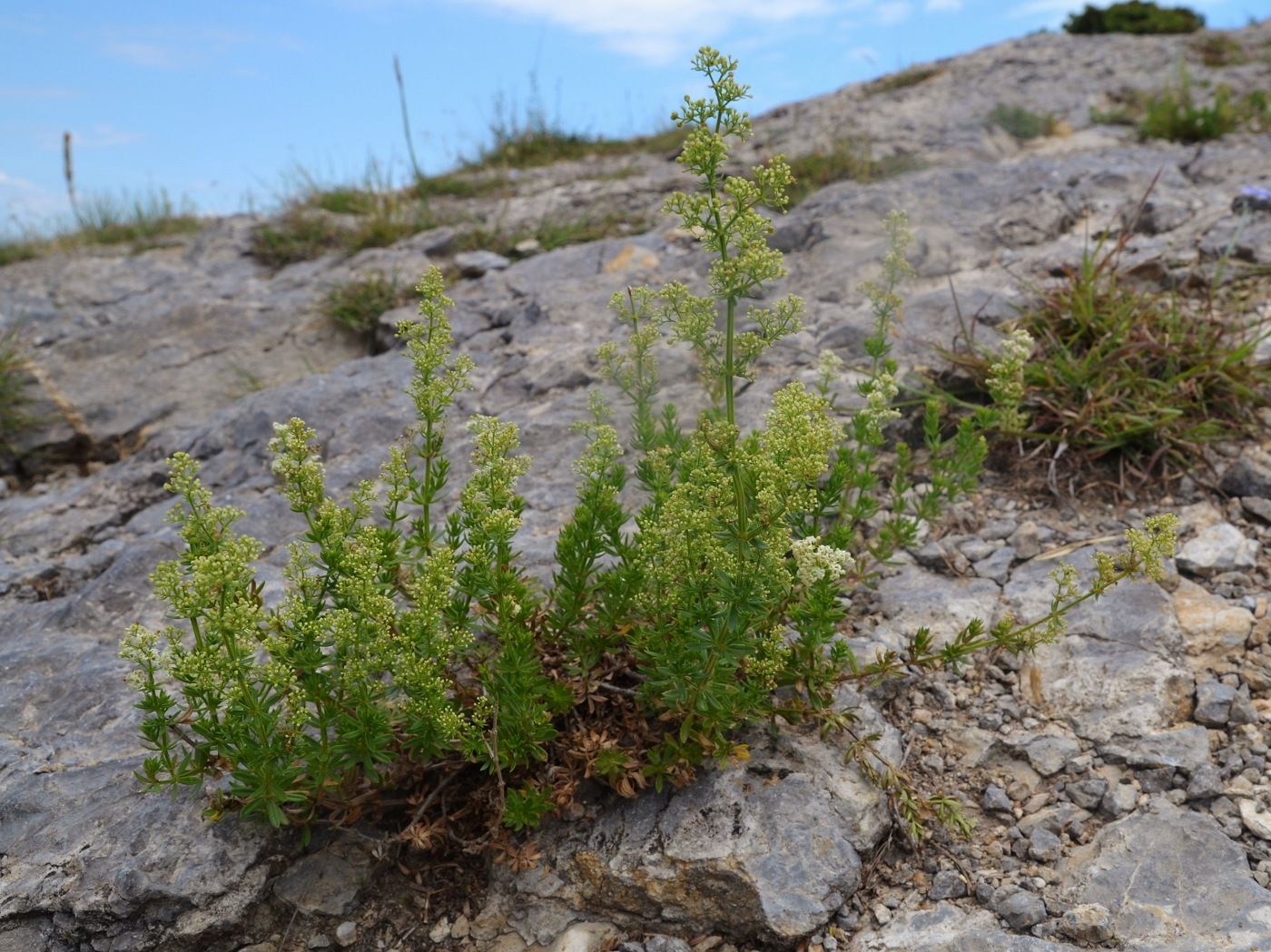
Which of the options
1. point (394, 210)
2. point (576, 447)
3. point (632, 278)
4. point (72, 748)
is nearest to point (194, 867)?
point (72, 748)

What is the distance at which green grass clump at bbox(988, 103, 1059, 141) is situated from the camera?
11234 millimetres

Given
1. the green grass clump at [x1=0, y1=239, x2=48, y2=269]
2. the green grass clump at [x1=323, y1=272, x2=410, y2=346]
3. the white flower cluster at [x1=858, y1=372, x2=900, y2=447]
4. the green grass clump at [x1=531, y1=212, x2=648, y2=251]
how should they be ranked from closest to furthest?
the white flower cluster at [x1=858, y1=372, x2=900, y2=447] < the green grass clump at [x1=323, y1=272, x2=410, y2=346] < the green grass clump at [x1=531, y1=212, x2=648, y2=251] < the green grass clump at [x1=0, y1=239, x2=48, y2=269]

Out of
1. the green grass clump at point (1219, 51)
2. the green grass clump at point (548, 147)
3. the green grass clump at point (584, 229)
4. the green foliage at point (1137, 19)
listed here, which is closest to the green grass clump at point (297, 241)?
the green grass clump at point (584, 229)

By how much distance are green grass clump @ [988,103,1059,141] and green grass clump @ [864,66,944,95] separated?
3.79 m

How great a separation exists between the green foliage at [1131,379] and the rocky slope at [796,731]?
1.07 feet

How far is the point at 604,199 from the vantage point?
11.0 m

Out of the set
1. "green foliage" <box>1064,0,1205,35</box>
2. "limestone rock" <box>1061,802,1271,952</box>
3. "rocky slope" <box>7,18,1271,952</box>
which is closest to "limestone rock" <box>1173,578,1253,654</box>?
"rocky slope" <box>7,18,1271,952</box>

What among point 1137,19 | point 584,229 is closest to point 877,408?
point 584,229

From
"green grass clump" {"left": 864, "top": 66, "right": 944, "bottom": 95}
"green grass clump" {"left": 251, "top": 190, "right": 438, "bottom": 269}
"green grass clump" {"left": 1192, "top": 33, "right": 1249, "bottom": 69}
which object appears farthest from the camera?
"green grass clump" {"left": 864, "top": 66, "right": 944, "bottom": 95}

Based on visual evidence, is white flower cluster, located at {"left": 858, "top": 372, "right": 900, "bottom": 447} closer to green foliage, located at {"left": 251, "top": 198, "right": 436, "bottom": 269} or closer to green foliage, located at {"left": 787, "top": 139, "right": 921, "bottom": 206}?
green foliage, located at {"left": 787, "top": 139, "right": 921, "bottom": 206}

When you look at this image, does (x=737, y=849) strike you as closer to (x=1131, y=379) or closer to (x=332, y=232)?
(x=1131, y=379)

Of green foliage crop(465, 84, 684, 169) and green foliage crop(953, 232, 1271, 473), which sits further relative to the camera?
green foliage crop(465, 84, 684, 169)

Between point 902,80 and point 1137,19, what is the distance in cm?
466

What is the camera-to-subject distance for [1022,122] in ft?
37.3
